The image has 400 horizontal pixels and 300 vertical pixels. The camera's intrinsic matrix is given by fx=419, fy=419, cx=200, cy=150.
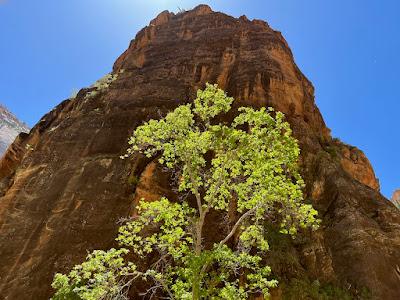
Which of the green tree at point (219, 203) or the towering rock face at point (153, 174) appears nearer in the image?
the green tree at point (219, 203)

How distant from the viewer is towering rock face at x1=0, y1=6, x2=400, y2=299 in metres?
21.6

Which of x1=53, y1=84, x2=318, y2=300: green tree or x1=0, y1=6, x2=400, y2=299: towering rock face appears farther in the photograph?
x1=0, y1=6, x2=400, y2=299: towering rock face

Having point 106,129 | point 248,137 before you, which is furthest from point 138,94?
point 248,137

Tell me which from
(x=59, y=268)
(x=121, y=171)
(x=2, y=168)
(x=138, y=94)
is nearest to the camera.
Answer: (x=59, y=268)

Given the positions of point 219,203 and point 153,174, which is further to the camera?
point 153,174

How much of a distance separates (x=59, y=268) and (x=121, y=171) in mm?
7194

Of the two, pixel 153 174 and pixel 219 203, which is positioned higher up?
pixel 153 174

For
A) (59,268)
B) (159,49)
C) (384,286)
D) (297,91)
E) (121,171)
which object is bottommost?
(59,268)

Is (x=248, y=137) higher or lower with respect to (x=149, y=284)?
higher

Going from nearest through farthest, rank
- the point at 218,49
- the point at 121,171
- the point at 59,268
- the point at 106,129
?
the point at 59,268
the point at 121,171
the point at 106,129
the point at 218,49

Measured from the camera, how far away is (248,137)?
1656cm

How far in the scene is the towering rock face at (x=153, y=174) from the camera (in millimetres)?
21609

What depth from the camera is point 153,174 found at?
2569 cm

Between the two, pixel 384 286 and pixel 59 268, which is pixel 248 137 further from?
pixel 59 268
